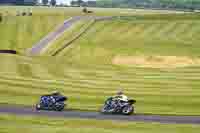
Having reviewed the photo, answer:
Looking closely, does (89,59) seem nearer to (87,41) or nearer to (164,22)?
(87,41)

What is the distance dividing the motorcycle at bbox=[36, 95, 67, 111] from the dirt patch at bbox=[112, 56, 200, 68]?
4098cm

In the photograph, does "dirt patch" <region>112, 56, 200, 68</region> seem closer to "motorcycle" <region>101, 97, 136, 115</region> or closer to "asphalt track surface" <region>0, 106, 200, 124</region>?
"motorcycle" <region>101, 97, 136, 115</region>

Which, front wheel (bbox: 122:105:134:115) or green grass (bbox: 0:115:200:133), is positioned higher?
front wheel (bbox: 122:105:134:115)

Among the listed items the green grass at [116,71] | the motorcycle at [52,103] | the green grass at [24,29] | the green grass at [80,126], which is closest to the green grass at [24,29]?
the green grass at [24,29]

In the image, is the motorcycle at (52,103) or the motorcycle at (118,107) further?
the motorcycle at (52,103)

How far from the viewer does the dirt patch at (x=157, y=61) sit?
90000 mm

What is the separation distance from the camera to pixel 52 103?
4953 cm

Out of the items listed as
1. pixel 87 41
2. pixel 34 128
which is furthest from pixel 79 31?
pixel 34 128

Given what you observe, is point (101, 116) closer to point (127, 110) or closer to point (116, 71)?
point (127, 110)

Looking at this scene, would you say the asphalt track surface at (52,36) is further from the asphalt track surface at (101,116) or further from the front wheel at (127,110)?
the front wheel at (127,110)

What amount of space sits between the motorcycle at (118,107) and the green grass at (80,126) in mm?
4144

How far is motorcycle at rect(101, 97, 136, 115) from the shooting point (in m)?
46.9

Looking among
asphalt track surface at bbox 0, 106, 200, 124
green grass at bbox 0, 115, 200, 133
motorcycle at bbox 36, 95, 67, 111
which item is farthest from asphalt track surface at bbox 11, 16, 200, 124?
green grass at bbox 0, 115, 200, 133

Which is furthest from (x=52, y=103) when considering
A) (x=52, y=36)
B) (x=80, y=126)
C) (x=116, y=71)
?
(x=52, y=36)
